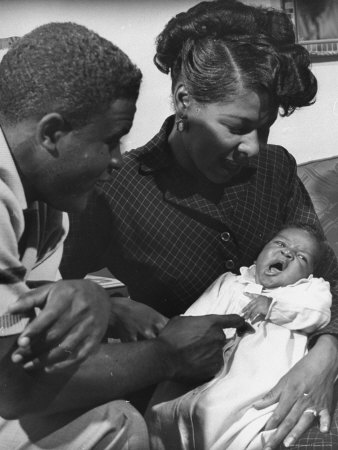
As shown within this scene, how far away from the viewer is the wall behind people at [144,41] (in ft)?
5.22

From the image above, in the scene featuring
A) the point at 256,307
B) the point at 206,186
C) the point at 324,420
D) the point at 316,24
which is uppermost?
the point at 316,24

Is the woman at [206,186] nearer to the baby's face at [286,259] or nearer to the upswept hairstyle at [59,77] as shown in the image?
the baby's face at [286,259]

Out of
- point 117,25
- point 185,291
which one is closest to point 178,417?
point 185,291

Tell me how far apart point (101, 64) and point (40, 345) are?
0.54 metres

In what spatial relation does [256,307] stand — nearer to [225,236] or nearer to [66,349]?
[225,236]

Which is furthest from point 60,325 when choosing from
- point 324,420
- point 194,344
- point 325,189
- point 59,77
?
point 325,189

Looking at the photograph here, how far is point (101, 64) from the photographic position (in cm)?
142

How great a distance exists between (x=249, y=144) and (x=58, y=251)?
0.50 metres

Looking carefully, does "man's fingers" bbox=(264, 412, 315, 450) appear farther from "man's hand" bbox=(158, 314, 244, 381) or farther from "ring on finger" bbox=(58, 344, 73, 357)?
"ring on finger" bbox=(58, 344, 73, 357)

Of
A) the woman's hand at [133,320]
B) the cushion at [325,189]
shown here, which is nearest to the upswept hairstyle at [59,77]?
the woman's hand at [133,320]

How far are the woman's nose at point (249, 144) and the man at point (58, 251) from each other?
33 centimetres

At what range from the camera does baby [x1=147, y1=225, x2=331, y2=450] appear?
1.70 m

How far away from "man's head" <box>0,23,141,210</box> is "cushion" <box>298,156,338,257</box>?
2.22 feet

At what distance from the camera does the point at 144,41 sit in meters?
1.70
